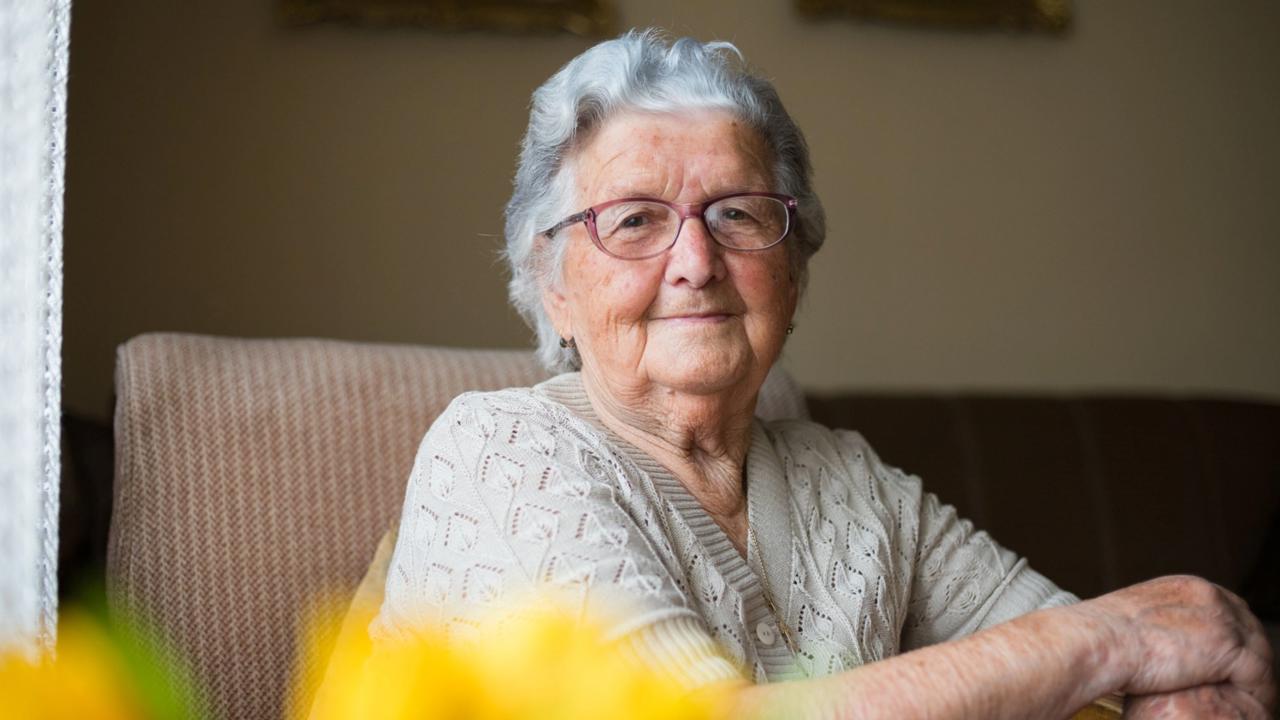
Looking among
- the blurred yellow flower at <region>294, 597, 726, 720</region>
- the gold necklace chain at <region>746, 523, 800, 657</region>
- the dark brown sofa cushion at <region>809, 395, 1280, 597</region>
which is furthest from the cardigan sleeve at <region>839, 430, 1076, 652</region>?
the blurred yellow flower at <region>294, 597, 726, 720</region>

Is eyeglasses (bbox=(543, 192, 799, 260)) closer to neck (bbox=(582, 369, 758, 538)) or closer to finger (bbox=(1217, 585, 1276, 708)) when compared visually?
neck (bbox=(582, 369, 758, 538))

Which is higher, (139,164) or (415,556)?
(139,164)

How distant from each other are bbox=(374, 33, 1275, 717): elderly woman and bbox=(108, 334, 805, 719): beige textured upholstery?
30 cm

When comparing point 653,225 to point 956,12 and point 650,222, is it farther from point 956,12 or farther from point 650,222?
point 956,12

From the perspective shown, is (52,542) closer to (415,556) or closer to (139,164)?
(415,556)

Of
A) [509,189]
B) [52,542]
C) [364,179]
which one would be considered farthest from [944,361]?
[52,542]

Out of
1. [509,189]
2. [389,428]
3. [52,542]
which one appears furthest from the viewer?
[509,189]

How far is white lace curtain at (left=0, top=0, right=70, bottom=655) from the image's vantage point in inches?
31.7

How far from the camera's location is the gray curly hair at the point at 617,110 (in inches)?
55.4

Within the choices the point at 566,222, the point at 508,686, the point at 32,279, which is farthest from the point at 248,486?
the point at 508,686

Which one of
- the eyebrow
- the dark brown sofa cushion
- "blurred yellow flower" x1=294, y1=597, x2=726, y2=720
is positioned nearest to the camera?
"blurred yellow flower" x1=294, y1=597, x2=726, y2=720

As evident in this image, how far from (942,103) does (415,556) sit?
82.4 inches

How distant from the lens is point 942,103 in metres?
2.90

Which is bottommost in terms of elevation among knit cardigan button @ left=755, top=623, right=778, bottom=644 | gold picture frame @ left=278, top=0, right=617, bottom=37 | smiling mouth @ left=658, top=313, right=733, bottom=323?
knit cardigan button @ left=755, top=623, right=778, bottom=644
